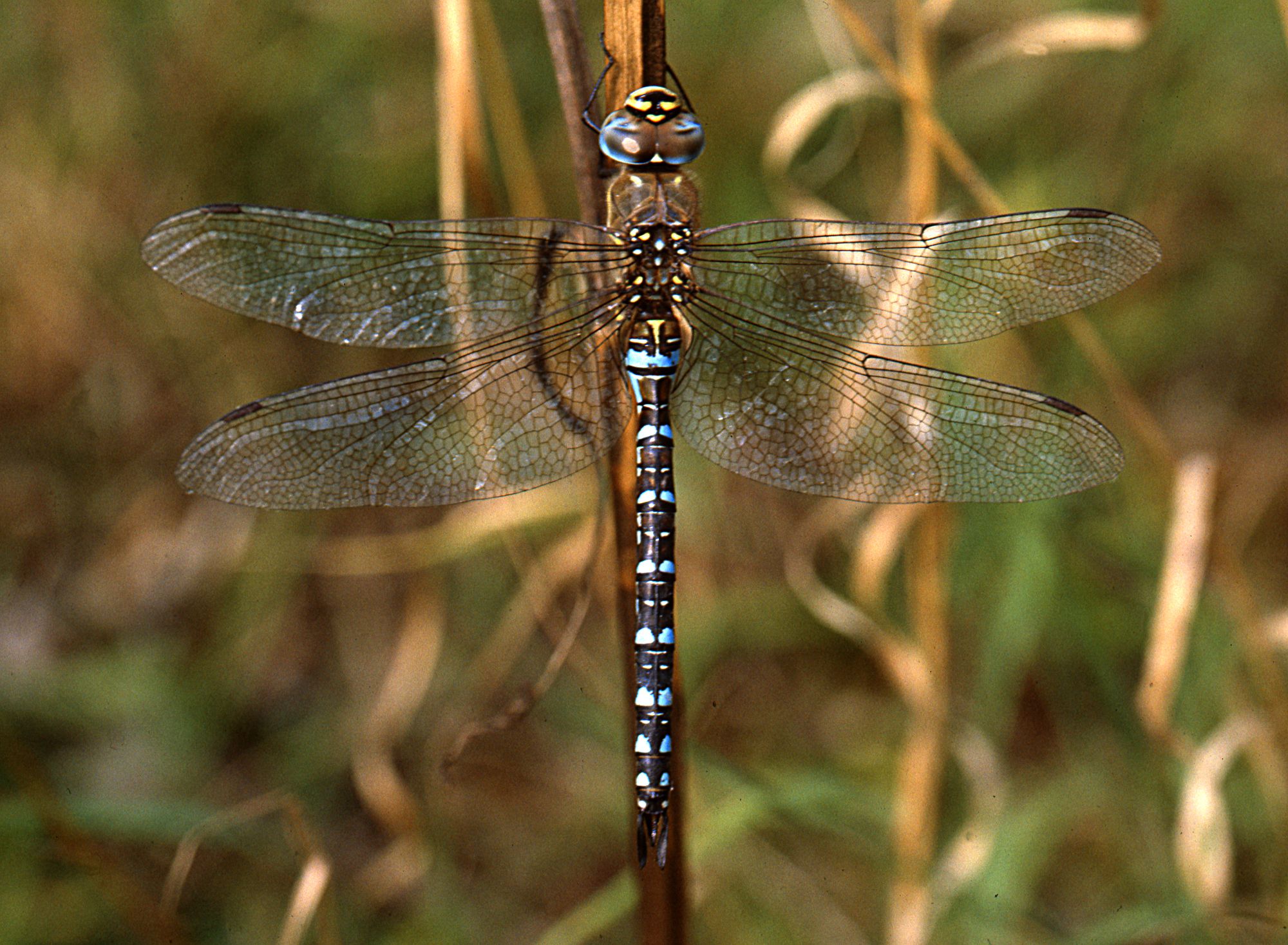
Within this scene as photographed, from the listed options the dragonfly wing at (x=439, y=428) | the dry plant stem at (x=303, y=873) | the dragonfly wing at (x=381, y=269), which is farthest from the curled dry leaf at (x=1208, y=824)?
the dry plant stem at (x=303, y=873)

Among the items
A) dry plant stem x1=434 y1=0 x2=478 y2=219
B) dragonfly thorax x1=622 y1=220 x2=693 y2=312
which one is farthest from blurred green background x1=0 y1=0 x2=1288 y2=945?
dragonfly thorax x1=622 y1=220 x2=693 y2=312

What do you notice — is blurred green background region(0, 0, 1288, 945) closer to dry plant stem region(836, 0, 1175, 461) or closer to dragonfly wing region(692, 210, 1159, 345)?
dry plant stem region(836, 0, 1175, 461)

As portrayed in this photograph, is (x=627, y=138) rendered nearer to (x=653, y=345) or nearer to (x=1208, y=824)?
(x=653, y=345)

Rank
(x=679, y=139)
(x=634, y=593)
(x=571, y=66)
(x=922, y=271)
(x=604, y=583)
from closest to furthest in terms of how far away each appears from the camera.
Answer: (x=571, y=66) → (x=634, y=593) → (x=679, y=139) → (x=922, y=271) → (x=604, y=583)

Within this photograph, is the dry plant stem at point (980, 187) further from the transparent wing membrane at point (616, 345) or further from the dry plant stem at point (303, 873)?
the dry plant stem at point (303, 873)

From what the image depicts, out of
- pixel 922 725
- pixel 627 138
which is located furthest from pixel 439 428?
pixel 922 725
